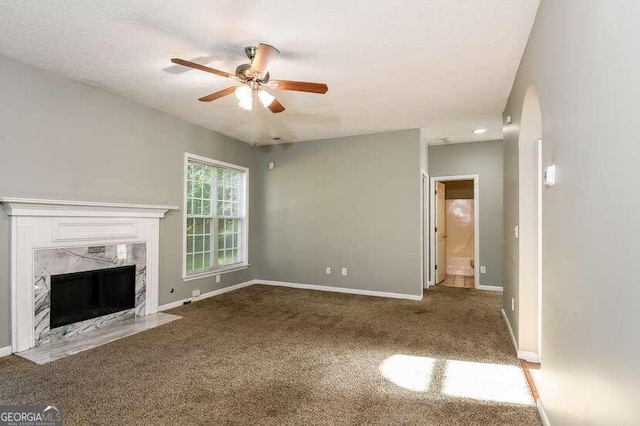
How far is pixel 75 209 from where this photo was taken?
333 cm

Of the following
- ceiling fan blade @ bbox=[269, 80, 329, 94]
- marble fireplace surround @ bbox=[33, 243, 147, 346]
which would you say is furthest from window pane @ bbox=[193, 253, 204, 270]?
ceiling fan blade @ bbox=[269, 80, 329, 94]

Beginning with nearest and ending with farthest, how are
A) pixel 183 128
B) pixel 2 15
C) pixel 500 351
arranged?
pixel 2 15 < pixel 500 351 < pixel 183 128

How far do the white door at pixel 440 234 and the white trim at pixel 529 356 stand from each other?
340 centimetres

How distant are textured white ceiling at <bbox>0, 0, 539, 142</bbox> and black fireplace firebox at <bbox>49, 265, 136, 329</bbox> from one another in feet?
6.77

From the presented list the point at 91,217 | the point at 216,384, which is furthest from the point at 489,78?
the point at 91,217

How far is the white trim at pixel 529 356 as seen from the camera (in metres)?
2.78

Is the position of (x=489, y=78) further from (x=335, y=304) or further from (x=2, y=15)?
(x=2, y=15)

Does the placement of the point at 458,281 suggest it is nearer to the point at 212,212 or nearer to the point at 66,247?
the point at 212,212

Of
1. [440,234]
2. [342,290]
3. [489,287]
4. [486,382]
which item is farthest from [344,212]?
[486,382]

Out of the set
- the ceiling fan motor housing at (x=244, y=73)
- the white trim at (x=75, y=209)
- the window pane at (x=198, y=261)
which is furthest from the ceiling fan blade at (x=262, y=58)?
→ the window pane at (x=198, y=261)

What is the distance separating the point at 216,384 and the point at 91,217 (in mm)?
2363

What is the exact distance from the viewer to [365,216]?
5.35 metres

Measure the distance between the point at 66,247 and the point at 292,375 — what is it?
265 centimetres

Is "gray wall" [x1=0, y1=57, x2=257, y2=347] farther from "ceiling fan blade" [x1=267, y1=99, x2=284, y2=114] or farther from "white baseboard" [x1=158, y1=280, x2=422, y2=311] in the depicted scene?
"ceiling fan blade" [x1=267, y1=99, x2=284, y2=114]
